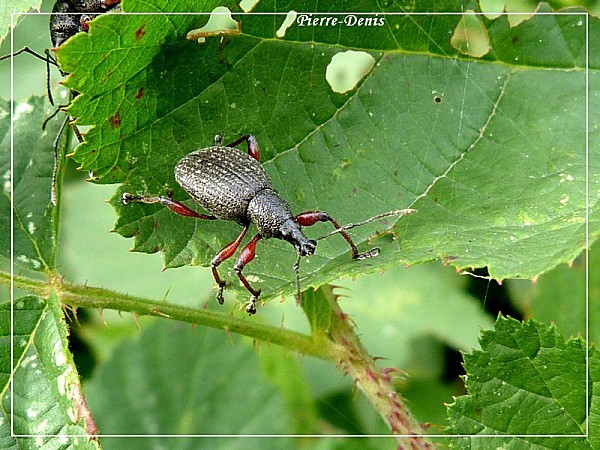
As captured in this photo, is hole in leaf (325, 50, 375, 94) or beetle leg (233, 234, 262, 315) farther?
hole in leaf (325, 50, 375, 94)

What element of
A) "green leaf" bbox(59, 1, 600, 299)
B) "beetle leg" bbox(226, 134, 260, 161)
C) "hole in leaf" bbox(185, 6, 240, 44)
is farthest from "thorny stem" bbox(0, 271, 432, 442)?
"hole in leaf" bbox(185, 6, 240, 44)

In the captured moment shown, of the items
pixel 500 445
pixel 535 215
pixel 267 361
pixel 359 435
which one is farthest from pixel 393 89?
pixel 267 361

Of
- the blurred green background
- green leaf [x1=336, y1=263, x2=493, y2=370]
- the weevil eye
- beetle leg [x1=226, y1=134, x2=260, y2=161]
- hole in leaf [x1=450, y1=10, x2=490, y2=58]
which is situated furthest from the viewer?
green leaf [x1=336, y1=263, x2=493, y2=370]

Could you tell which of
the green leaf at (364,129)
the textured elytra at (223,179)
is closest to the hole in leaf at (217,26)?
the green leaf at (364,129)

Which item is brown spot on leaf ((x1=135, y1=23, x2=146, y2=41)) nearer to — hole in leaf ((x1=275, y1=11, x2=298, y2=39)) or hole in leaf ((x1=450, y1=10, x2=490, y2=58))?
hole in leaf ((x1=275, y1=11, x2=298, y2=39))

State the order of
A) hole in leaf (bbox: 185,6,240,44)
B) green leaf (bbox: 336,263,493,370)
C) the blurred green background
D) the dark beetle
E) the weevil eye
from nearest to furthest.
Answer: hole in leaf (bbox: 185,6,240,44) < the weevil eye < the dark beetle < the blurred green background < green leaf (bbox: 336,263,493,370)

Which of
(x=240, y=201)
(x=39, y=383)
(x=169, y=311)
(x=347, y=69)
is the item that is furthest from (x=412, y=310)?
(x=39, y=383)

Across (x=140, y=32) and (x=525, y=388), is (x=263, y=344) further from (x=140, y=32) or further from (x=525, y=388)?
(x=140, y=32)

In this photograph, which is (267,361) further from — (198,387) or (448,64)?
(448,64)
